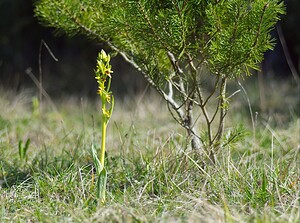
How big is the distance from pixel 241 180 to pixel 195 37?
2.16 feet

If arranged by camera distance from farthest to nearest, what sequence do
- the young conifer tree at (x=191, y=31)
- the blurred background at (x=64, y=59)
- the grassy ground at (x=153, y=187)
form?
1. the blurred background at (x=64, y=59)
2. the young conifer tree at (x=191, y=31)
3. the grassy ground at (x=153, y=187)

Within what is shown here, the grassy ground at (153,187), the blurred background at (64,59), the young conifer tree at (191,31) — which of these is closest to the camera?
the grassy ground at (153,187)

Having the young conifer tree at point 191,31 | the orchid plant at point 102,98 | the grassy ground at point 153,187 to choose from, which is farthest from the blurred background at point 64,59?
the orchid plant at point 102,98

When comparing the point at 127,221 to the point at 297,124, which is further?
the point at 297,124

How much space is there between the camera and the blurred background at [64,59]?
627cm

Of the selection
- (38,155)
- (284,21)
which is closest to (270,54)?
(284,21)

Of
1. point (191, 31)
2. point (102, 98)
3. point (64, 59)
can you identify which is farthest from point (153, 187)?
point (64, 59)

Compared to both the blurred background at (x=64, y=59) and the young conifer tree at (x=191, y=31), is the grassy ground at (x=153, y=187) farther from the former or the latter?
the blurred background at (x=64, y=59)

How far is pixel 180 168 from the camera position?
2531 millimetres

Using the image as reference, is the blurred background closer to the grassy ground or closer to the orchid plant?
the grassy ground

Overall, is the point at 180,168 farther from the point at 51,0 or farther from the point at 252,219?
the point at 51,0

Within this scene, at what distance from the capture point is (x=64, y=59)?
7.62m

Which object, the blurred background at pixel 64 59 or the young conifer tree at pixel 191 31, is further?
the blurred background at pixel 64 59

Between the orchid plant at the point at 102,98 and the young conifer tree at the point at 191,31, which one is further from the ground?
the young conifer tree at the point at 191,31
